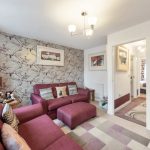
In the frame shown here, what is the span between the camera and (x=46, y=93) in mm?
3291

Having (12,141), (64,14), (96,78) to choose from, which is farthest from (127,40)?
(12,141)

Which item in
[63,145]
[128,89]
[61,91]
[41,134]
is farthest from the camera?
[128,89]

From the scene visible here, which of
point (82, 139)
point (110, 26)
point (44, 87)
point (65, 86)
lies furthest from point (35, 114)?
point (110, 26)

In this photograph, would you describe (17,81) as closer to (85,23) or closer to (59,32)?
(59,32)

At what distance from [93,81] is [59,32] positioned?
260 centimetres

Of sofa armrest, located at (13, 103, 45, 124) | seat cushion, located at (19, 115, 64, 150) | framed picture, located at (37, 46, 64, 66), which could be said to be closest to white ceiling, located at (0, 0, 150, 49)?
framed picture, located at (37, 46, 64, 66)

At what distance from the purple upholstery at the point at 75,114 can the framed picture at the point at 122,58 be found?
1.65 meters

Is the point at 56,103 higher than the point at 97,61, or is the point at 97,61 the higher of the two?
the point at 97,61

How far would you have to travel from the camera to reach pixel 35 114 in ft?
6.99

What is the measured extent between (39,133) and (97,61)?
356 cm

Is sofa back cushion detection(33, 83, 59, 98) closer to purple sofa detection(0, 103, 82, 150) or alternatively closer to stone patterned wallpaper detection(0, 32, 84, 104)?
stone patterned wallpaper detection(0, 32, 84, 104)

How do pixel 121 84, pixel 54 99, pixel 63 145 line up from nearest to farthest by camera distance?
pixel 63 145, pixel 54 99, pixel 121 84

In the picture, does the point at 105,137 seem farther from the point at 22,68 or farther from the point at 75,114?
the point at 22,68

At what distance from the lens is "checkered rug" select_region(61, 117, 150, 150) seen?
184cm
